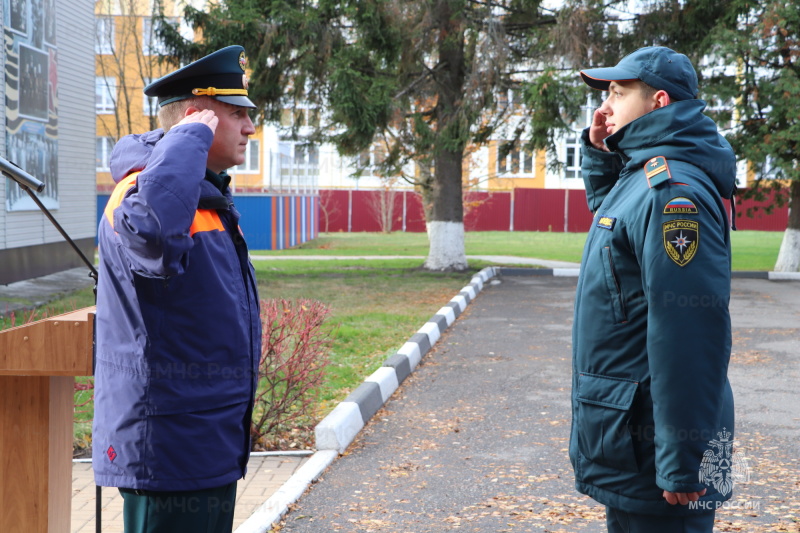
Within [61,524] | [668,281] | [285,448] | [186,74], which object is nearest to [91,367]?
[61,524]

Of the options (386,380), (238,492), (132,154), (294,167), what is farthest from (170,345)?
(294,167)

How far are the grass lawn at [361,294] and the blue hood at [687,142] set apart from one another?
4.24m

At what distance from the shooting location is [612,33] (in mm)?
17469

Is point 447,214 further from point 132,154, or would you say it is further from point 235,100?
point 132,154

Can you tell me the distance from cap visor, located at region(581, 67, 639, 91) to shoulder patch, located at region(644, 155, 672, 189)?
0.29 m

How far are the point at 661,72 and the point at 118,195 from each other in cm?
161

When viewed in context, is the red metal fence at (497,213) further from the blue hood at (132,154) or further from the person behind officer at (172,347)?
the person behind officer at (172,347)

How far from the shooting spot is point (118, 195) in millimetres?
2359

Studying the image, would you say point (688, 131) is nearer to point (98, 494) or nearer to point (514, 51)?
point (98, 494)

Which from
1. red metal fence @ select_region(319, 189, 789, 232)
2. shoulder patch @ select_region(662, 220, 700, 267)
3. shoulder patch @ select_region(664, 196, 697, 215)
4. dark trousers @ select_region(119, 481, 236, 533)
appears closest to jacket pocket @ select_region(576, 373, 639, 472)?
shoulder patch @ select_region(662, 220, 700, 267)

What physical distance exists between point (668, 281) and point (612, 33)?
16.3m

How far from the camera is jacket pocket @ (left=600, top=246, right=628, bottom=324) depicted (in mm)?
2451

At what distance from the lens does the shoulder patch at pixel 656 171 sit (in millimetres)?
2396

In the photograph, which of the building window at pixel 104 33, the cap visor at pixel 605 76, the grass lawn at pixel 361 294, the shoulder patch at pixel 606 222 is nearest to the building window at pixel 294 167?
the grass lawn at pixel 361 294
